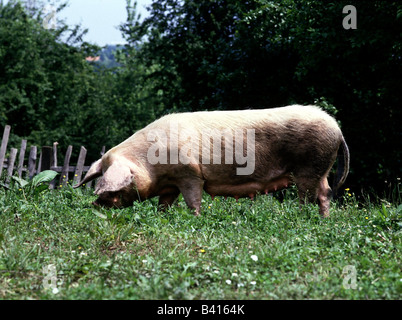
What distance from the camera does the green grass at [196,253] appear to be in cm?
355

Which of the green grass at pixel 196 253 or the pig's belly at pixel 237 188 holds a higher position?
the pig's belly at pixel 237 188

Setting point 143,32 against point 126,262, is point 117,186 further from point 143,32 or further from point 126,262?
point 143,32

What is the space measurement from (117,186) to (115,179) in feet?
0.28

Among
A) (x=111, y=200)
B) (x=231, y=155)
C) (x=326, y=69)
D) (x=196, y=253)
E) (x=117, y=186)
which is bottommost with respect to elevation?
(x=196, y=253)

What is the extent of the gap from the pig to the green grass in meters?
0.30

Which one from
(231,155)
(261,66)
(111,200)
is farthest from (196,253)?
(261,66)

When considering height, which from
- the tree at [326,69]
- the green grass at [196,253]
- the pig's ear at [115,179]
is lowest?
the green grass at [196,253]

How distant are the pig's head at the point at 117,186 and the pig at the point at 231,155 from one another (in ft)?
0.04

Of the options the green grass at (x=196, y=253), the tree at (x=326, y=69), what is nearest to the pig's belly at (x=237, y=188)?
the green grass at (x=196, y=253)

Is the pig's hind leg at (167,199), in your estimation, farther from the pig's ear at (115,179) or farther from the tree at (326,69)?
the tree at (326,69)

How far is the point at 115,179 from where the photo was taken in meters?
5.81

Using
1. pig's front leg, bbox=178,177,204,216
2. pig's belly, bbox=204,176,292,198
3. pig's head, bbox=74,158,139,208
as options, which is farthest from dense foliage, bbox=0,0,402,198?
pig's head, bbox=74,158,139,208

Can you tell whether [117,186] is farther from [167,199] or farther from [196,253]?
[196,253]

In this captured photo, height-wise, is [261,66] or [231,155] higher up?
[261,66]
